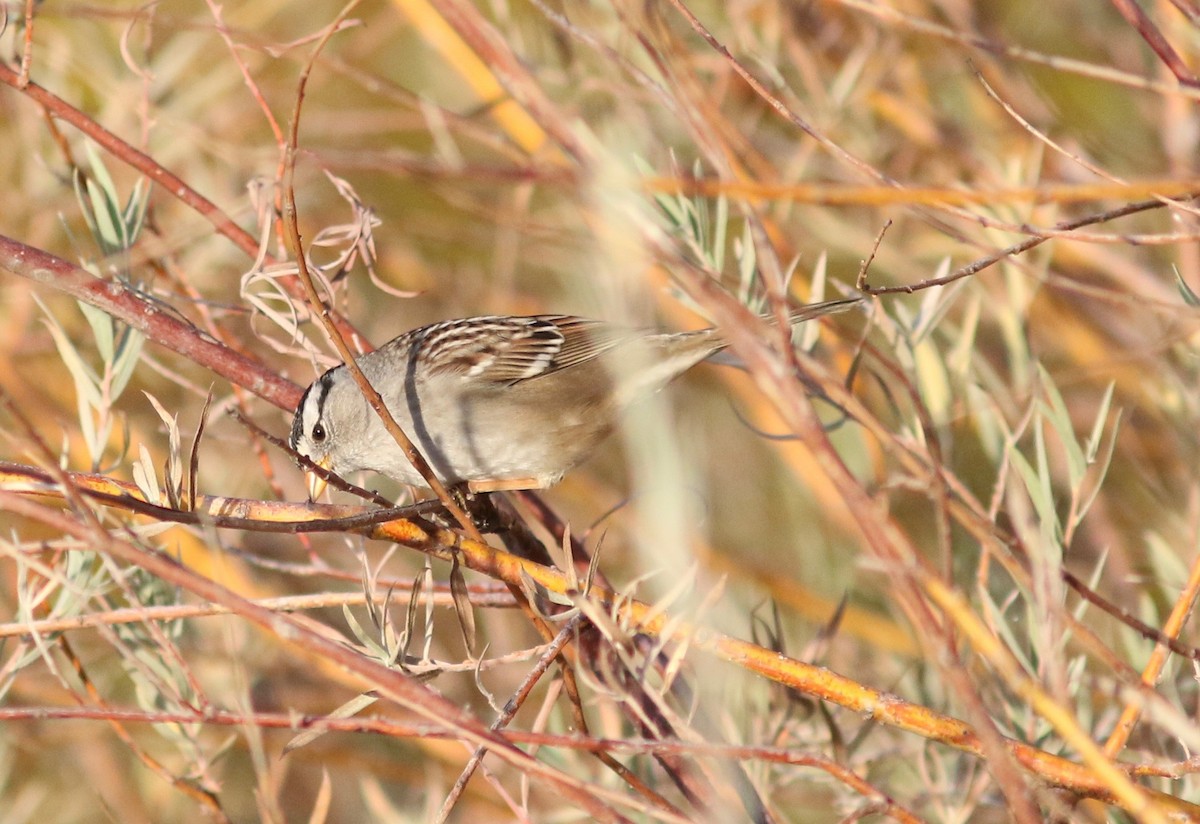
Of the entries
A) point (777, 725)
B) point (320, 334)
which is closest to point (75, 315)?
point (320, 334)

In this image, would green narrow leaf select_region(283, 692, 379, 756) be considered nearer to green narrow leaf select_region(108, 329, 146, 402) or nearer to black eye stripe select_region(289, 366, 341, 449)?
green narrow leaf select_region(108, 329, 146, 402)

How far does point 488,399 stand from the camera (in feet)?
8.71

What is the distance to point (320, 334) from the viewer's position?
85.4 inches

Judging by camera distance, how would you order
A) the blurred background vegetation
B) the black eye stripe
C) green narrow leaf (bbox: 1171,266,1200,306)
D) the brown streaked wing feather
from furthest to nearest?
the brown streaked wing feather
the black eye stripe
green narrow leaf (bbox: 1171,266,1200,306)
the blurred background vegetation

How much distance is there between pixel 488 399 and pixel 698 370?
124 centimetres

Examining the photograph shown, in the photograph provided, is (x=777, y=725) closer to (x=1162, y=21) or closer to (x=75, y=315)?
(x=1162, y=21)

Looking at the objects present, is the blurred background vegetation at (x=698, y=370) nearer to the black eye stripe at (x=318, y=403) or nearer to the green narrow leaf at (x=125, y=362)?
the green narrow leaf at (x=125, y=362)

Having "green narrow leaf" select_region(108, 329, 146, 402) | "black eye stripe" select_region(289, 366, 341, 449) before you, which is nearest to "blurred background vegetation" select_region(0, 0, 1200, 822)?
"green narrow leaf" select_region(108, 329, 146, 402)

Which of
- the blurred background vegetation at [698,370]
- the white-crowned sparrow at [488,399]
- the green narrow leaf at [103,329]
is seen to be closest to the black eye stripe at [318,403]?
the white-crowned sparrow at [488,399]

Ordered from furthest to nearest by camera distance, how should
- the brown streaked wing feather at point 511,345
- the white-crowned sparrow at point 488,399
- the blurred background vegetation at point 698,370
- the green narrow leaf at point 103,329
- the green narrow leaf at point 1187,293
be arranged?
the brown streaked wing feather at point 511,345 < the white-crowned sparrow at point 488,399 < the green narrow leaf at point 103,329 < the green narrow leaf at point 1187,293 < the blurred background vegetation at point 698,370

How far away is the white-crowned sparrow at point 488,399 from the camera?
2.44 metres

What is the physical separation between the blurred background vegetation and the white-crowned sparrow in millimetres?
211

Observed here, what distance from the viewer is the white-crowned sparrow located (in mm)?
2443

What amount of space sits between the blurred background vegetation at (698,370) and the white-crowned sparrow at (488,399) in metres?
0.21
